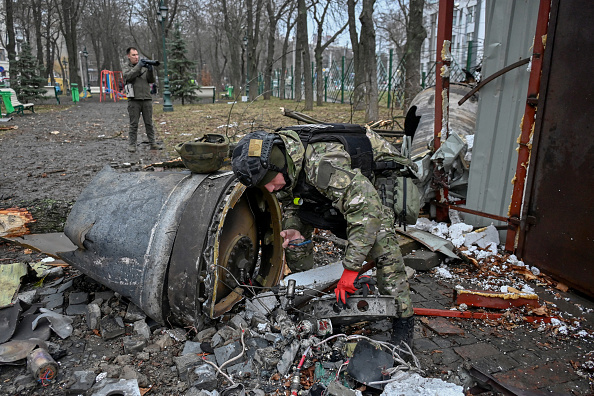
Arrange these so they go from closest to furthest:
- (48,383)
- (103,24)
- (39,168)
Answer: (48,383) < (39,168) < (103,24)

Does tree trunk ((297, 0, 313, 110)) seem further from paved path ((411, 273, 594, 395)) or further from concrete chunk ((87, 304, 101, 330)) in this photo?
concrete chunk ((87, 304, 101, 330))

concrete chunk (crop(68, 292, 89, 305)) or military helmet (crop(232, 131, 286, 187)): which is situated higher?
military helmet (crop(232, 131, 286, 187))

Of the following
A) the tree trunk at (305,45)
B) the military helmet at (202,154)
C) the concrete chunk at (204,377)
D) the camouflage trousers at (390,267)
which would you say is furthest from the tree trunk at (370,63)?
the concrete chunk at (204,377)

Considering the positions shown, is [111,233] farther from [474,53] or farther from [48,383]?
[474,53]

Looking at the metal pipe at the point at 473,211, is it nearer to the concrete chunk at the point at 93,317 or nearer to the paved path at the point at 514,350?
the paved path at the point at 514,350

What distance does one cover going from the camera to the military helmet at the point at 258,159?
2533 millimetres

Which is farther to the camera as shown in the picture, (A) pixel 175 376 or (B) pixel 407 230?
(B) pixel 407 230

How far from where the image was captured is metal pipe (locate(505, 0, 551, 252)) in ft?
12.6

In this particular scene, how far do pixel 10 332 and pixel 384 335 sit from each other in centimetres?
258

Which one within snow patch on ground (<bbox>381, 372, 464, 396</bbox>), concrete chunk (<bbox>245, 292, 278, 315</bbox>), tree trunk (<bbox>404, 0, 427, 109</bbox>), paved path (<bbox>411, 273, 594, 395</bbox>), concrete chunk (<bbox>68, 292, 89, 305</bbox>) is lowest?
paved path (<bbox>411, 273, 594, 395</bbox>)

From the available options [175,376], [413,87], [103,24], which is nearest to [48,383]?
[175,376]

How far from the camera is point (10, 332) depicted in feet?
9.14

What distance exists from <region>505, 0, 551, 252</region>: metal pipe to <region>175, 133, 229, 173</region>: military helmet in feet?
9.70

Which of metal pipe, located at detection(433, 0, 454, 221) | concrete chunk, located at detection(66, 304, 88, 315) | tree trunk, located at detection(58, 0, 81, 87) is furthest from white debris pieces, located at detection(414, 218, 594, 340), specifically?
tree trunk, located at detection(58, 0, 81, 87)
